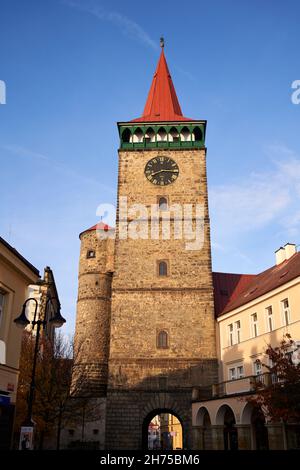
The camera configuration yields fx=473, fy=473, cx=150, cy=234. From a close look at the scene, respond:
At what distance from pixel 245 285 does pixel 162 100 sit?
613 inches

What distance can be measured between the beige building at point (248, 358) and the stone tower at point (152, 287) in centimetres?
106

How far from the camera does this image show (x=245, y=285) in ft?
105

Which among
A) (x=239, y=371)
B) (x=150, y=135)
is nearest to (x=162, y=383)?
(x=239, y=371)

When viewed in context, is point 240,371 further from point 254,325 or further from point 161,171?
point 161,171

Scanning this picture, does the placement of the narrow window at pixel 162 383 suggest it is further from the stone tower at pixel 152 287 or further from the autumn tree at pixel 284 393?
the autumn tree at pixel 284 393

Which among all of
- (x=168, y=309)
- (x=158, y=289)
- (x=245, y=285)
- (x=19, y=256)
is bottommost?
(x=19, y=256)

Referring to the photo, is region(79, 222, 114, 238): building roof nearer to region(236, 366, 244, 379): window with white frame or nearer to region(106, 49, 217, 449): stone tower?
region(106, 49, 217, 449): stone tower

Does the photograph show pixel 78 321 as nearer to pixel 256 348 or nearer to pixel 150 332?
pixel 150 332

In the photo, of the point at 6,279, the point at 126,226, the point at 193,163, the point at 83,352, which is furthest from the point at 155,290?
the point at 6,279

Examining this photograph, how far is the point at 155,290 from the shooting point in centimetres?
2914

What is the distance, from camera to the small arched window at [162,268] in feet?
97.4

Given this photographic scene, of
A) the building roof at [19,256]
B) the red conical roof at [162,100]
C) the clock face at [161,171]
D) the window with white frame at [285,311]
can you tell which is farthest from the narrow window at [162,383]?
the red conical roof at [162,100]

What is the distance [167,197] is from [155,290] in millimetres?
6452

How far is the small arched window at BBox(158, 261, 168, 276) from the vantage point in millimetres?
29688
